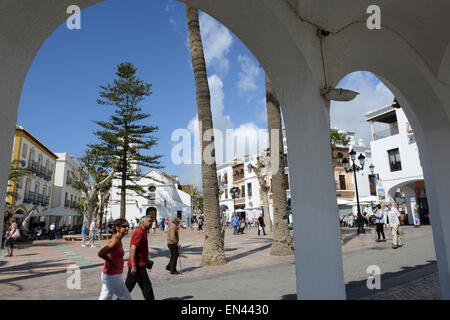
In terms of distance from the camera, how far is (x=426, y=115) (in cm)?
496

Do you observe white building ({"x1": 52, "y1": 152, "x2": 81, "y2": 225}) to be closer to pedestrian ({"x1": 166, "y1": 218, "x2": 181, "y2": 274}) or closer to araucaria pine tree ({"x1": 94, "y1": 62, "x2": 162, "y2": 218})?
araucaria pine tree ({"x1": 94, "y1": 62, "x2": 162, "y2": 218})

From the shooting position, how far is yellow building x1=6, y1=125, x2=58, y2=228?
2638 cm

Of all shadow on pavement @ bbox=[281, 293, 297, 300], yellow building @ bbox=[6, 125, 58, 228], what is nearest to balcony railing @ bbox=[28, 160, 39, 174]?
yellow building @ bbox=[6, 125, 58, 228]

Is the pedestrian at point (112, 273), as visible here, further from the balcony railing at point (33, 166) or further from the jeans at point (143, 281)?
the balcony railing at point (33, 166)

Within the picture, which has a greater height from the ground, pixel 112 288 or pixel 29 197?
pixel 29 197

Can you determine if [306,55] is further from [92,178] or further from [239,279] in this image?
[92,178]

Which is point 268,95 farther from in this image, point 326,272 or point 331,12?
point 326,272

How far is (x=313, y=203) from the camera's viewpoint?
325 centimetres

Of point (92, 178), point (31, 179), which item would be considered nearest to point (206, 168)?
point (92, 178)

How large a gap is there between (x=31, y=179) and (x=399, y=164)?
35.5 meters

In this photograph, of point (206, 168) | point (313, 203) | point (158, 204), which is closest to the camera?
point (313, 203)

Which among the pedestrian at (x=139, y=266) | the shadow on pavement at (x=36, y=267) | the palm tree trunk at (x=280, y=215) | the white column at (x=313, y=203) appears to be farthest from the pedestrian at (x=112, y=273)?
the palm tree trunk at (x=280, y=215)

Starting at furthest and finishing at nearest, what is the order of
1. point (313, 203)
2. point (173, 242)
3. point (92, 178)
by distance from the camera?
point (92, 178) < point (173, 242) < point (313, 203)
